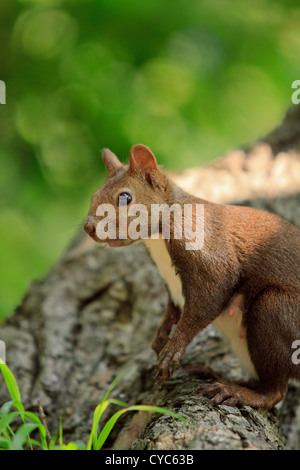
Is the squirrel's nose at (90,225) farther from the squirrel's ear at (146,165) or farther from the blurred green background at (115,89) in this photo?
the blurred green background at (115,89)

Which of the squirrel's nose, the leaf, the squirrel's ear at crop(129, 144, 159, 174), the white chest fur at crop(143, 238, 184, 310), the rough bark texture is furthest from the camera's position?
the white chest fur at crop(143, 238, 184, 310)

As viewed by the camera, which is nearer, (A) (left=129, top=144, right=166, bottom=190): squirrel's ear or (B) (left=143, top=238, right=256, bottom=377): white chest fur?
(A) (left=129, top=144, right=166, bottom=190): squirrel's ear

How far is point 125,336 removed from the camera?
371 centimetres

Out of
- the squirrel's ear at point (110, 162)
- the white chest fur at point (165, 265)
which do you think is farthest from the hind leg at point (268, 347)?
the squirrel's ear at point (110, 162)

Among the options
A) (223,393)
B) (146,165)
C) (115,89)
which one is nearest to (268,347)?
(223,393)

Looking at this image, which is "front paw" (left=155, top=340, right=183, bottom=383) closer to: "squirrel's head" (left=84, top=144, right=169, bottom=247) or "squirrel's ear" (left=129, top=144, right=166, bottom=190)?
"squirrel's head" (left=84, top=144, right=169, bottom=247)

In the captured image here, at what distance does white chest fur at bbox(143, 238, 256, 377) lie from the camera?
8.96ft

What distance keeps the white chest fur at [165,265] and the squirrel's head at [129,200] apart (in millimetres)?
132

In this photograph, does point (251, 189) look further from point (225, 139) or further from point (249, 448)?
point (249, 448)

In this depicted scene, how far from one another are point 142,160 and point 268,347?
3.70 feet

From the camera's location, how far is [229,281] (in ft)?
8.67

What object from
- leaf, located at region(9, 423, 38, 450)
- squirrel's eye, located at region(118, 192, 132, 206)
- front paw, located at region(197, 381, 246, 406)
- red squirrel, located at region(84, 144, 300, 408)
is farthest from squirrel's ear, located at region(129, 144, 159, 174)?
leaf, located at region(9, 423, 38, 450)

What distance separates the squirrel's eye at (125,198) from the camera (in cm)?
257
